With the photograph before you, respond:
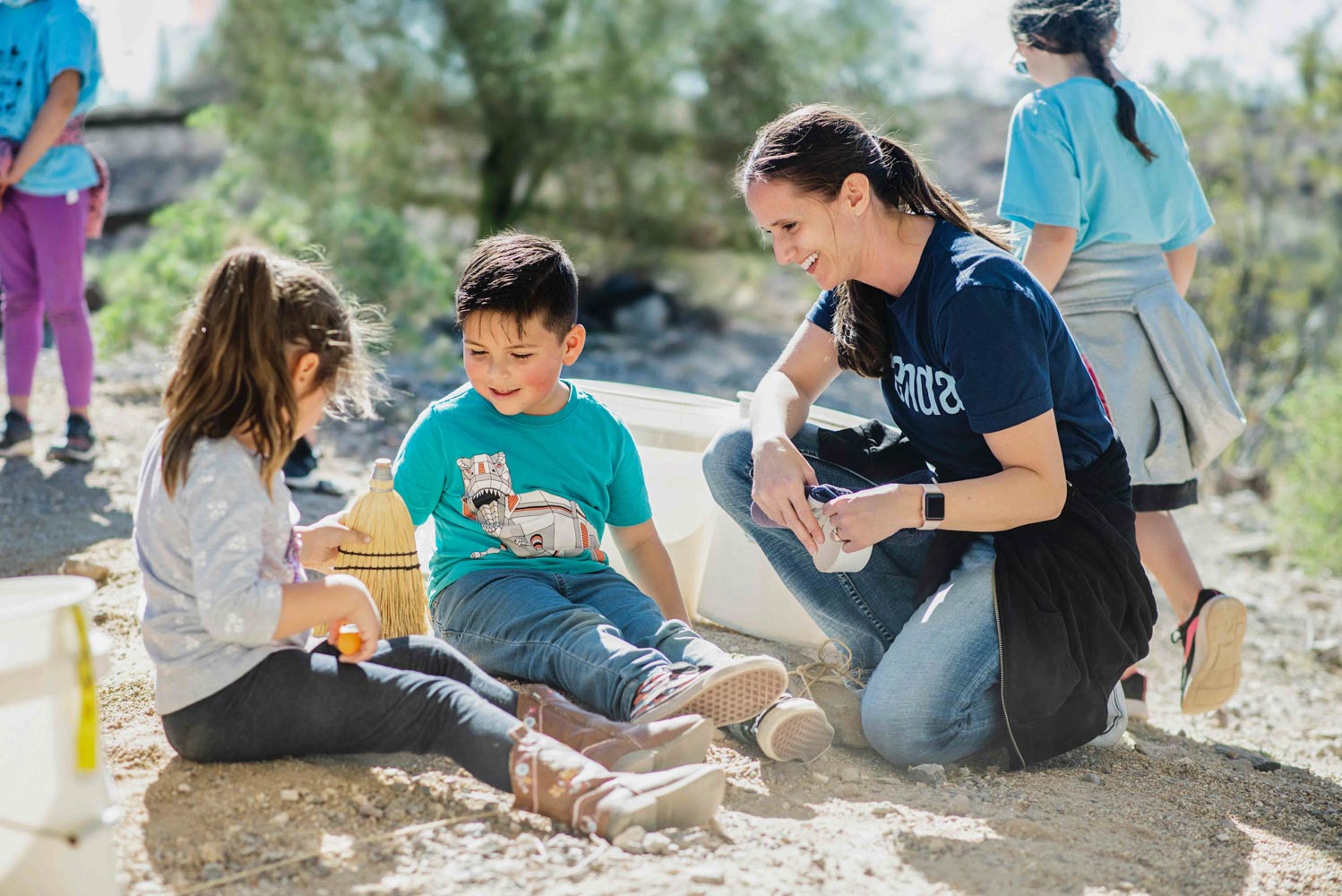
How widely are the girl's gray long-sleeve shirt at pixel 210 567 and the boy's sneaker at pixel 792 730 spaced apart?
2.85 ft

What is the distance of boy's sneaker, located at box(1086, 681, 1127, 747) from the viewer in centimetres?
265

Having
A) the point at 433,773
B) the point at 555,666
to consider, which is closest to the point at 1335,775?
the point at 555,666

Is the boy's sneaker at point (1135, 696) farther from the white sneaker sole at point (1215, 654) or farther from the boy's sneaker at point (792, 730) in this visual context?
the boy's sneaker at point (792, 730)

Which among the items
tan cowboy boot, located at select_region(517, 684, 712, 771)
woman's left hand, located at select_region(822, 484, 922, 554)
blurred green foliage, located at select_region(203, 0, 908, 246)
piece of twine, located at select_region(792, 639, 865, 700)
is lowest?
piece of twine, located at select_region(792, 639, 865, 700)

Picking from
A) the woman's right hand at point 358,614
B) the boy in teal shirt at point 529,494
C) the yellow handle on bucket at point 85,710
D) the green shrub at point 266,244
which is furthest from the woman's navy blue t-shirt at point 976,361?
the green shrub at point 266,244

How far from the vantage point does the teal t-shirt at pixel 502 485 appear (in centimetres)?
253

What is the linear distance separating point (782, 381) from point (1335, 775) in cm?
168

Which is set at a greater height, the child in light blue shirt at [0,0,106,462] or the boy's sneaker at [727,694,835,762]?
the child in light blue shirt at [0,0,106,462]

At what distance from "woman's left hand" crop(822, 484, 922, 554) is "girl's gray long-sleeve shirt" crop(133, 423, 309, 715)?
1.02 meters

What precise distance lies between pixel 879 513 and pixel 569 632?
0.64 m

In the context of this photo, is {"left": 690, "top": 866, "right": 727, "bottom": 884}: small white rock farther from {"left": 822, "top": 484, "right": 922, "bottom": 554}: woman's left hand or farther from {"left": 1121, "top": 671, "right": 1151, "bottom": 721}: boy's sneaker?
{"left": 1121, "top": 671, "right": 1151, "bottom": 721}: boy's sneaker

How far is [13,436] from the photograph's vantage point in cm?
428

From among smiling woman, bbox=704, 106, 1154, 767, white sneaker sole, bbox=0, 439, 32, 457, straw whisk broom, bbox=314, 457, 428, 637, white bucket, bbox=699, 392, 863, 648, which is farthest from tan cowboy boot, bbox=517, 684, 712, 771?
white sneaker sole, bbox=0, 439, 32, 457

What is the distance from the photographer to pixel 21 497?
3.99 metres
